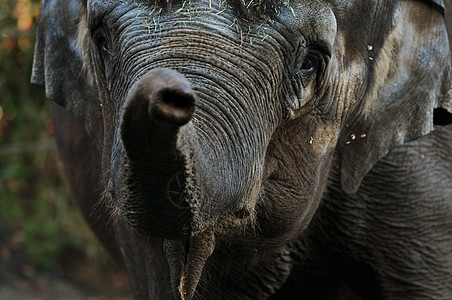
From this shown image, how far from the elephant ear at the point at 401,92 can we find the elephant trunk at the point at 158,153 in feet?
4.17

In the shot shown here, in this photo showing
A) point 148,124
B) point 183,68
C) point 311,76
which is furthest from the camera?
point 311,76

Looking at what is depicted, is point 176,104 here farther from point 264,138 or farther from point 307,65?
point 307,65

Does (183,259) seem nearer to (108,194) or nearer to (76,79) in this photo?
(108,194)

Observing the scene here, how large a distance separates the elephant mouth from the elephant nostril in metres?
0.82

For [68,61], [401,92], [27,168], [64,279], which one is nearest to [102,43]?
[68,61]

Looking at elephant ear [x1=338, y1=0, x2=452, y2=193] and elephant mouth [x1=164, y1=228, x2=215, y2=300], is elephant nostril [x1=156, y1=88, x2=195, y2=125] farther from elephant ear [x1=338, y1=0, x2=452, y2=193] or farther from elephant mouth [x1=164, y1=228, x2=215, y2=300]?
elephant ear [x1=338, y1=0, x2=452, y2=193]

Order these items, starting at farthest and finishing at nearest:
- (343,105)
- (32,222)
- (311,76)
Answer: (32,222) < (343,105) < (311,76)

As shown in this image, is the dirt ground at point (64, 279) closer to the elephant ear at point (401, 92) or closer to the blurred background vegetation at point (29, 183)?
the blurred background vegetation at point (29, 183)

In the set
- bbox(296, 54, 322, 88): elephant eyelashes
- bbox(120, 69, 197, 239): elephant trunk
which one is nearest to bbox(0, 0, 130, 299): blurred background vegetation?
bbox(296, 54, 322, 88): elephant eyelashes

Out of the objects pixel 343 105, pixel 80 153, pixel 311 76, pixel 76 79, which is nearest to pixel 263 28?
pixel 311 76

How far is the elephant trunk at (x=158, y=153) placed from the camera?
7.01ft

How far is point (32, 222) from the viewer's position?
25.3ft

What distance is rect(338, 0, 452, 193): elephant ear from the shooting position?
3602 millimetres

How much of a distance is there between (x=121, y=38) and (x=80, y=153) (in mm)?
2184
